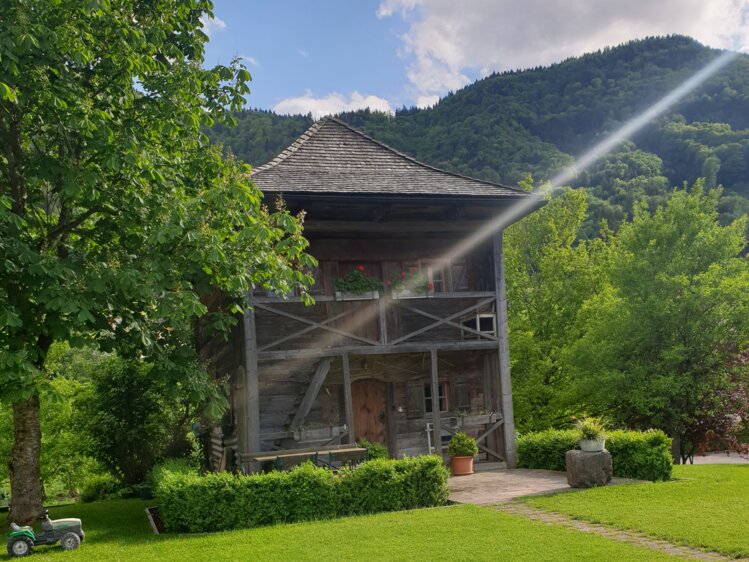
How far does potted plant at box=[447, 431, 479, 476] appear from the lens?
16.0 metres

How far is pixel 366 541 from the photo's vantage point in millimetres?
9297

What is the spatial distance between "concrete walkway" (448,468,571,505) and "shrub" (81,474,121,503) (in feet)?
37.0

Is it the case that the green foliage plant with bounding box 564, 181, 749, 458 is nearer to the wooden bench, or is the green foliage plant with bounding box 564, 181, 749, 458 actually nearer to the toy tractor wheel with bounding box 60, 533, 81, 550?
the wooden bench

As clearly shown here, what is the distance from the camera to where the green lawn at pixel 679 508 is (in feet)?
28.3

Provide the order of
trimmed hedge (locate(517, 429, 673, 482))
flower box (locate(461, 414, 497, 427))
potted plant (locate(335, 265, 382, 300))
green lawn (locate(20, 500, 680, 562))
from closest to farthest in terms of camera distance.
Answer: green lawn (locate(20, 500, 680, 562))
trimmed hedge (locate(517, 429, 673, 482))
potted plant (locate(335, 265, 382, 300))
flower box (locate(461, 414, 497, 427))

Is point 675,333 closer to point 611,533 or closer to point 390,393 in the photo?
point 390,393

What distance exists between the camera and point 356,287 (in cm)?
1595

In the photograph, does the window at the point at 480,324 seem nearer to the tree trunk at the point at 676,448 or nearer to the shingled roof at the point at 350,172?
the shingled roof at the point at 350,172

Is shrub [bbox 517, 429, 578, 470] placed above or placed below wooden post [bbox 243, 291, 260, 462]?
below

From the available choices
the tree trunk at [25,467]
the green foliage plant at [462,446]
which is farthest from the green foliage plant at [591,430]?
the tree trunk at [25,467]

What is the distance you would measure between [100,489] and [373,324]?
1143cm

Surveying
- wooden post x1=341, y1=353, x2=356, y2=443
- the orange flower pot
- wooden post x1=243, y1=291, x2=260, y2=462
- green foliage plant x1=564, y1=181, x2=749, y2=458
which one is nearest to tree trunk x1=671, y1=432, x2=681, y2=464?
green foliage plant x1=564, y1=181, x2=749, y2=458

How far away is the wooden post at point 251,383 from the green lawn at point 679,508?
589 cm

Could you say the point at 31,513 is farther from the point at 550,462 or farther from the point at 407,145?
the point at 407,145
